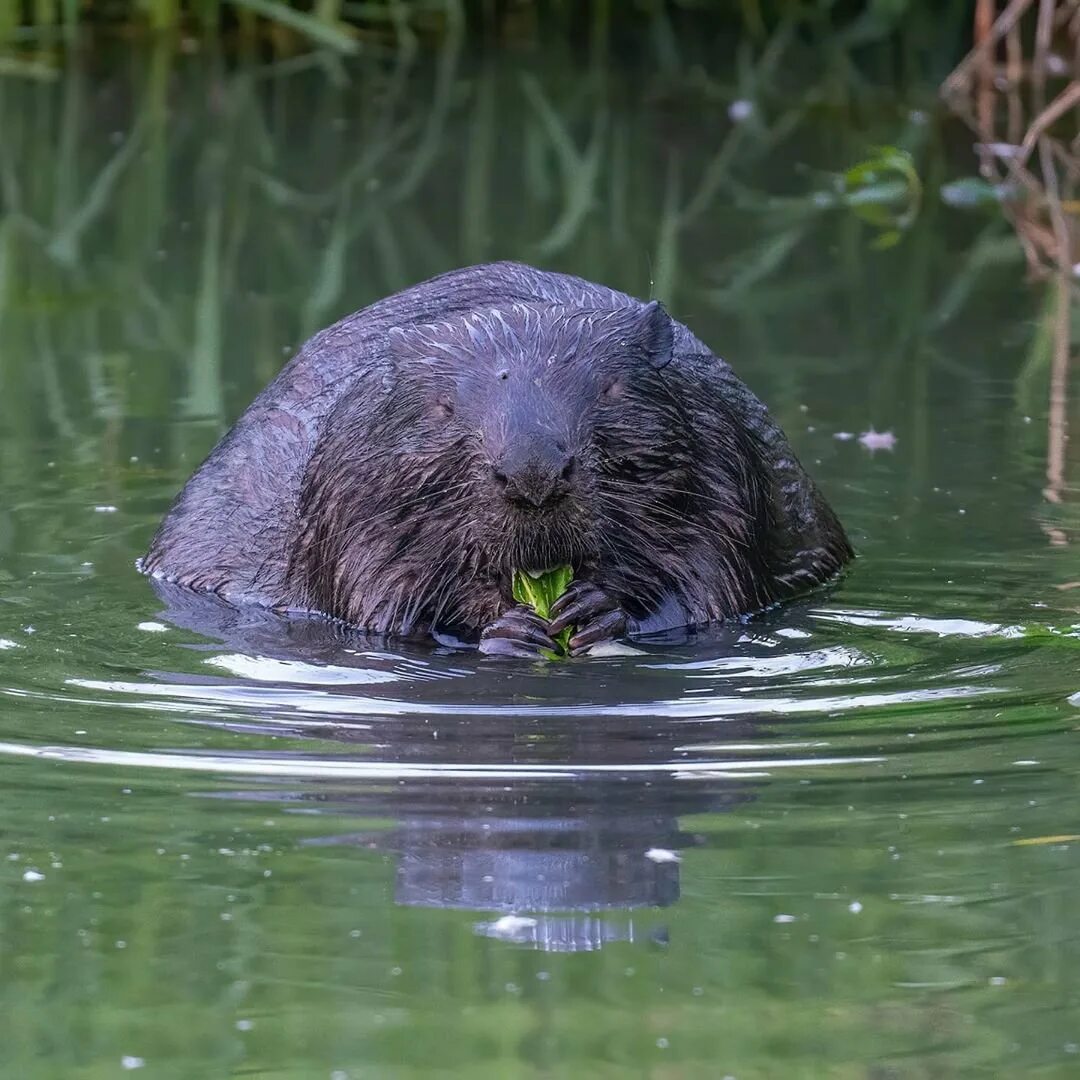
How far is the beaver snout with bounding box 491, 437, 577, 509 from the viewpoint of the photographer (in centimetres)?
489

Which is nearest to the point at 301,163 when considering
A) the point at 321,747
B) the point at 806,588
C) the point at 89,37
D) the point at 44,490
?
the point at 89,37

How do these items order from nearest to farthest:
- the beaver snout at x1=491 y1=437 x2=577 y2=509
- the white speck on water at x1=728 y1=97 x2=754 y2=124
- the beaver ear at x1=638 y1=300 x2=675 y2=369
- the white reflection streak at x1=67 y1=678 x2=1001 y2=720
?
the white reflection streak at x1=67 y1=678 x2=1001 y2=720
the beaver snout at x1=491 y1=437 x2=577 y2=509
the beaver ear at x1=638 y1=300 x2=675 y2=369
the white speck on water at x1=728 y1=97 x2=754 y2=124

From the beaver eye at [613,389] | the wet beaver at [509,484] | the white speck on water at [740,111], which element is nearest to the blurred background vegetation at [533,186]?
the white speck on water at [740,111]

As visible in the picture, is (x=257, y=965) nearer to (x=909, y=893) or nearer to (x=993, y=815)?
(x=909, y=893)

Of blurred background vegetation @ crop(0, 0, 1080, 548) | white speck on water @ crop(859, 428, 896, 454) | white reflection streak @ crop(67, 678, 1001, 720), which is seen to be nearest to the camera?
white reflection streak @ crop(67, 678, 1001, 720)

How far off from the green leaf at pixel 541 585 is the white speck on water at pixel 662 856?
4.91 ft

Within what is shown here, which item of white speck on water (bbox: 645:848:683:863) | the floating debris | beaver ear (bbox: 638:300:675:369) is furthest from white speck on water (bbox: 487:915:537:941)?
beaver ear (bbox: 638:300:675:369)

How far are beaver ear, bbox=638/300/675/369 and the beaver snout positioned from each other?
1.90 ft

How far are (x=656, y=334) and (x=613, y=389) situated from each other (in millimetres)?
212

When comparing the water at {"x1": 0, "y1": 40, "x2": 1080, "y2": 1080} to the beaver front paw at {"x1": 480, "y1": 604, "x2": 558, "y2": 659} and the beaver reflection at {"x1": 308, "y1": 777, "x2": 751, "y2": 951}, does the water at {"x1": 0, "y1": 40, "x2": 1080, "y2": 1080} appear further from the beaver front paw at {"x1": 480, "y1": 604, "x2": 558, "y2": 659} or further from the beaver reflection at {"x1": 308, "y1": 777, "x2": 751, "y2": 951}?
the beaver front paw at {"x1": 480, "y1": 604, "x2": 558, "y2": 659}

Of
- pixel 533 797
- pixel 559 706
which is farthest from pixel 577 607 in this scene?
pixel 533 797

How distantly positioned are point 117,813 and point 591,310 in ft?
6.47

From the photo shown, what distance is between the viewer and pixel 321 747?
443 cm

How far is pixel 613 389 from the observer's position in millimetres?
5355
